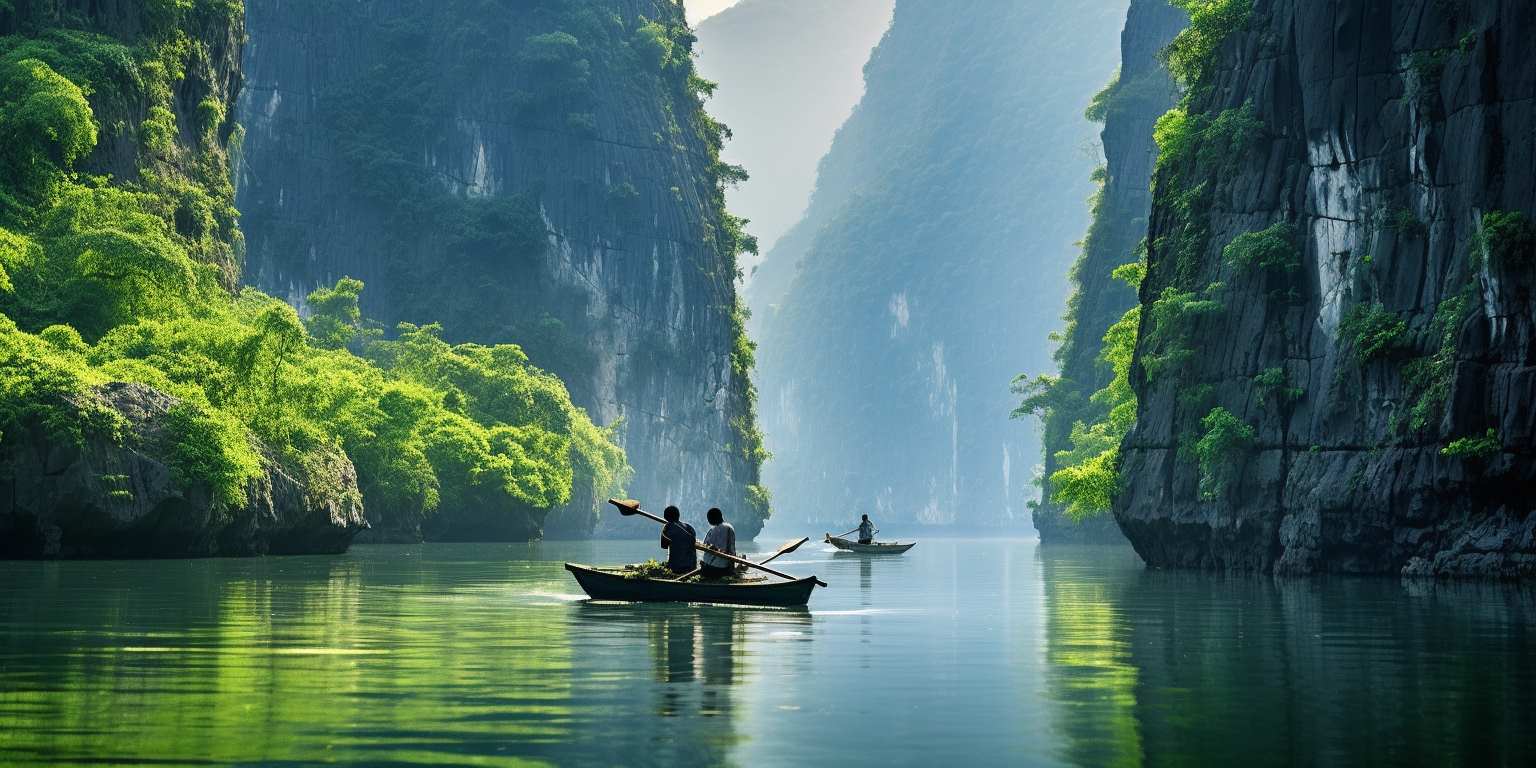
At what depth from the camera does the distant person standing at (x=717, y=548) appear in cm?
2995

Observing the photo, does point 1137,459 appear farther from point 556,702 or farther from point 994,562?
point 556,702

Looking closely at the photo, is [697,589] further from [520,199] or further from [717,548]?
[520,199]

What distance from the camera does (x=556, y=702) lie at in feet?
48.4

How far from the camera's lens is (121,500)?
45.9 m

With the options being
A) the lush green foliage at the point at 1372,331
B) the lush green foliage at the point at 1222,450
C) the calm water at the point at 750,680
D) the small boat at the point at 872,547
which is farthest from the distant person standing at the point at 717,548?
the small boat at the point at 872,547

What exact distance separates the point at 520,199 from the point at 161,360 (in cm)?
8723

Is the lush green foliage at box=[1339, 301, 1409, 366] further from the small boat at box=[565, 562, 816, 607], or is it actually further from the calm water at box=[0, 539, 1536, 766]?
the small boat at box=[565, 562, 816, 607]

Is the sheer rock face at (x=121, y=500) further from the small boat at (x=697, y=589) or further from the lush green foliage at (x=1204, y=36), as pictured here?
the lush green foliage at (x=1204, y=36)

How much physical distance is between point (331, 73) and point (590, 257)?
2723 centimetres

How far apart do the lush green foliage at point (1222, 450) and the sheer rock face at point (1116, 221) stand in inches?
2774

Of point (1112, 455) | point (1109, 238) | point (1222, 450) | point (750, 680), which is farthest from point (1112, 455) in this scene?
point (1109, 238)

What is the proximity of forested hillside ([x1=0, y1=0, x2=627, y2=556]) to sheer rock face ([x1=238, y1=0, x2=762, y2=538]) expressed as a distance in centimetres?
4866

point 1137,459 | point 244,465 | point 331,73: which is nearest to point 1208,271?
point 1137,459

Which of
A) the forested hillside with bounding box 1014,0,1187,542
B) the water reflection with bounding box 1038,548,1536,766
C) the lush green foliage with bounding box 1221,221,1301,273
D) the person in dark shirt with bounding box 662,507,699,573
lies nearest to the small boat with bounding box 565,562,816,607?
the person in dark shirt with bounding box 662,507,699,573
